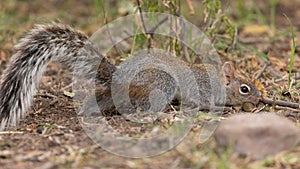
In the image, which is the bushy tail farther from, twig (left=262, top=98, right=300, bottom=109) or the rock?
the rock

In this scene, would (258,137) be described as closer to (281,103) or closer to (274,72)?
(281,103)

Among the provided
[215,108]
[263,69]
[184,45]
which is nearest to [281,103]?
[215,108]

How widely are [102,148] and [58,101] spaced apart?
4.56ft

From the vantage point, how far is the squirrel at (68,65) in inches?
147

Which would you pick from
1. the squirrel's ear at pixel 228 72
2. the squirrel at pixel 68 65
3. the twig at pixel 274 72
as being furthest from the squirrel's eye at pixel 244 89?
the twig at pixel 274 72

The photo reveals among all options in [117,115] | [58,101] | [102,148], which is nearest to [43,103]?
[58,101]

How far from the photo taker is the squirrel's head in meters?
4.40

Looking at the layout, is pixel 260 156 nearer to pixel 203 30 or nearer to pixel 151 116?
pixel 151 116

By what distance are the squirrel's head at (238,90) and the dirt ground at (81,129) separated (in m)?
0.14

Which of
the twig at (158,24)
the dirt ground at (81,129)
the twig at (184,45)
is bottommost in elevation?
the dirt ground at (81,129)

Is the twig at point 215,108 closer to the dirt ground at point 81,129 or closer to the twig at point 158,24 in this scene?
the dirt ground at point 81,129

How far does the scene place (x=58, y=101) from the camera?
15.1 ft

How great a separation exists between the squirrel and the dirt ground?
0.62 ft

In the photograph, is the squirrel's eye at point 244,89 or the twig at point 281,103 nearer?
the twig at point 281,103
